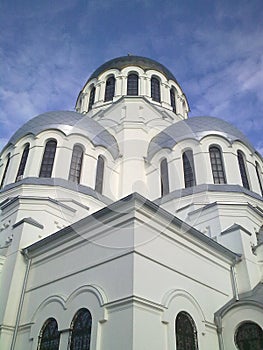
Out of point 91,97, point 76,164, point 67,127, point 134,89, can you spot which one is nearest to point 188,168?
point 76,164

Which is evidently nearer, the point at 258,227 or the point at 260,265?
the point at 260,265

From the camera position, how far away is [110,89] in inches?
856

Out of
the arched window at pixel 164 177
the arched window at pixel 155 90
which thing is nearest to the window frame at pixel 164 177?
the arched window at pixel 164 177

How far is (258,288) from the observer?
10.4 meters

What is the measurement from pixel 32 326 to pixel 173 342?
154 inches

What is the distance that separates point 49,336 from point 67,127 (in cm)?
872

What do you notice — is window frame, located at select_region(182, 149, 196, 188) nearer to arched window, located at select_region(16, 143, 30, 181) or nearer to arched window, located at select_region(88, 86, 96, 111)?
arched window, located at select_region(16, 143, 30, 181)

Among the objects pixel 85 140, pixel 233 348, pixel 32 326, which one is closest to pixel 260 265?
pixel 233 348

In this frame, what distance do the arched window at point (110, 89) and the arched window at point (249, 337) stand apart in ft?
49.4

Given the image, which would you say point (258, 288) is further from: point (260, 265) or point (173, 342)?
point (173, 342)

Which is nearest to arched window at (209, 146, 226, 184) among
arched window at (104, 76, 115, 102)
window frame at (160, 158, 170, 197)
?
window frame at (160, 158, 170, 197)

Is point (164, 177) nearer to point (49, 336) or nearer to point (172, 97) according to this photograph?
point (49, 336)

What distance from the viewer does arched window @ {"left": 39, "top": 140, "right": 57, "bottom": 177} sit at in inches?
557

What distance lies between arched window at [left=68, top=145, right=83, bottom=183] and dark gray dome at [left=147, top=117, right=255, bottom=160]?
131 inches
